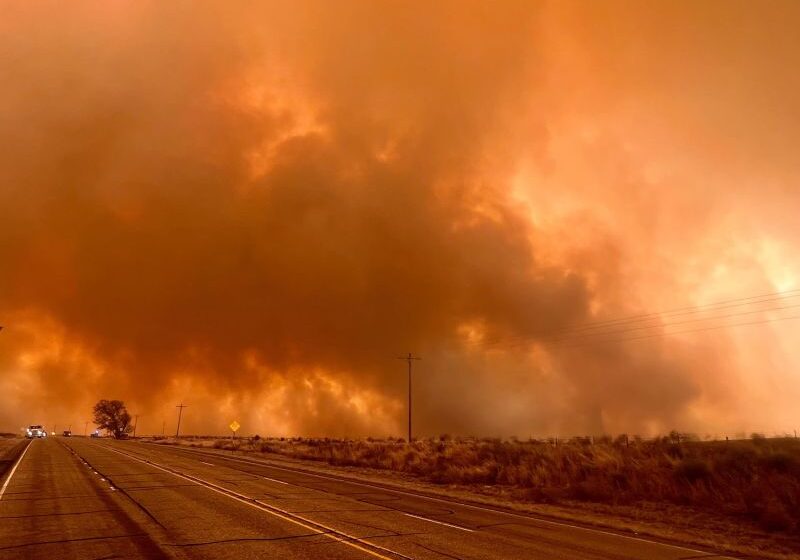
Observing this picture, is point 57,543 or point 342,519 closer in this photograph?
point 57,543

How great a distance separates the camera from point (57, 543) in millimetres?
8617

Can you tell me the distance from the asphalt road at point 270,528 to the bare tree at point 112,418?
15322cm

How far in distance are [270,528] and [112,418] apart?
6517 inches

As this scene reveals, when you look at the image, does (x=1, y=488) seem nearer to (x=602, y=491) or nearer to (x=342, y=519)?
(x=342, y=519)

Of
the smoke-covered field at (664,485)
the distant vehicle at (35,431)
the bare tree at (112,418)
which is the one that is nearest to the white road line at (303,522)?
the smoke-covered field at (664,485)

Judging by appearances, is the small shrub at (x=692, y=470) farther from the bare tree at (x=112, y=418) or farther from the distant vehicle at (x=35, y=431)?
the bare tree at (x=112, y=418)

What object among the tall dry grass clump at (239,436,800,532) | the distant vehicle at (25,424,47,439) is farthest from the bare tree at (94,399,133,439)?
the tall dry grass clump at (239,436,800,532)

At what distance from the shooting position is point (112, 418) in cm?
14825

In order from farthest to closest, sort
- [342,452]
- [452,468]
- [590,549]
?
[342,452] → [452,468] → [590,549]

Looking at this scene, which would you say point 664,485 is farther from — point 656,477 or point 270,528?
point 270,528

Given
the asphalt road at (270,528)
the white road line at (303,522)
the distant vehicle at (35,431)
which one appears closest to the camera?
the asphalt road at (270,528)

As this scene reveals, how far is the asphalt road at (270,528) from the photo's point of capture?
8.28 metres

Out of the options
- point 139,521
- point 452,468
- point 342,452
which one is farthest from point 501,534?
point 342,452

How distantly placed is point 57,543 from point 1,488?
36.0 feet
